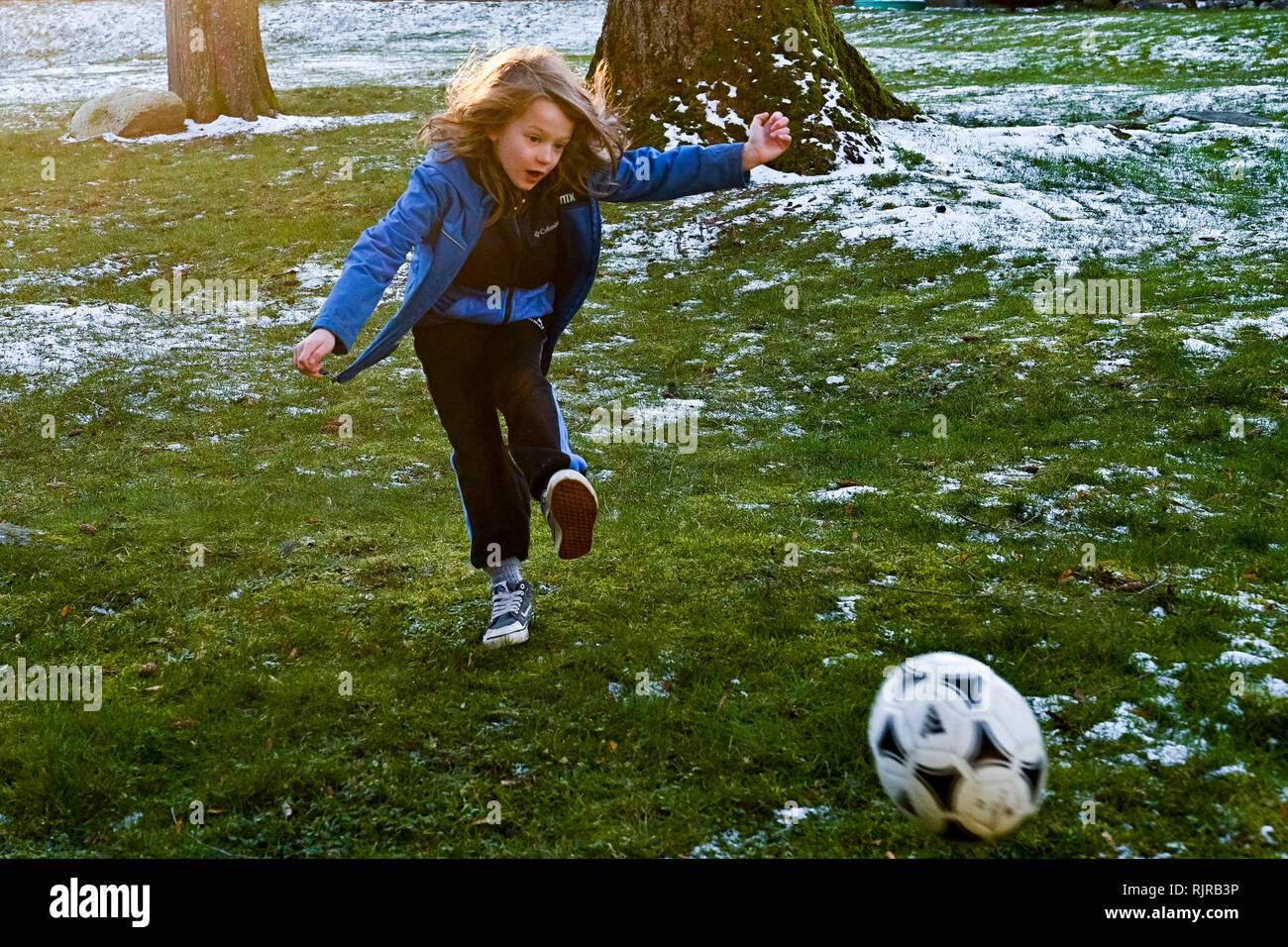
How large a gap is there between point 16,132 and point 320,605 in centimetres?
1471

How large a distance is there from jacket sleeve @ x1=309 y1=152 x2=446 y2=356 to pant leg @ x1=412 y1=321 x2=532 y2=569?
35 centimetres

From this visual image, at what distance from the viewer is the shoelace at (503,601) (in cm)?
440

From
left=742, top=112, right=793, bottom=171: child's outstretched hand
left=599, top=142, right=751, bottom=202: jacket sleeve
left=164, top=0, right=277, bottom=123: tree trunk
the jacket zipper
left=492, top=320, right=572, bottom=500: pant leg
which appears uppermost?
left=164, top=0, right=277, bottom=123: tree trunk

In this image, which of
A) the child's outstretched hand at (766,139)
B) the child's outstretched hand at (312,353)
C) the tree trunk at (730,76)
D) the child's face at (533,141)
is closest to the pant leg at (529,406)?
the child's face at (533,141)

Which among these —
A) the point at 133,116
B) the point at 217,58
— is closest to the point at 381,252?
the point at 217,58

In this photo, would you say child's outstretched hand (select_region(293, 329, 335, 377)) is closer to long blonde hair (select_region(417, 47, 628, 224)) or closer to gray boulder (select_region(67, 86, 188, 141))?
long blonde hair (select_region(417, 47, 628, 224))

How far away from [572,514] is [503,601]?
674 millimetres

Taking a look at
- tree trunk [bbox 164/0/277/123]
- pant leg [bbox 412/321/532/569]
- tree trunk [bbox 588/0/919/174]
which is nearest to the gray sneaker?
pant leg [bbox 412/321/532/569]

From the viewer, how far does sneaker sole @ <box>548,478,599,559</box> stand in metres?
3.90

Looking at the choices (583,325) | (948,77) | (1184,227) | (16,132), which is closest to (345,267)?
(583,325)

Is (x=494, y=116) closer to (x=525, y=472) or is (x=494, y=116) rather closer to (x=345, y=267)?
(x=345, y=267)

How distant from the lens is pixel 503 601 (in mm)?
4422

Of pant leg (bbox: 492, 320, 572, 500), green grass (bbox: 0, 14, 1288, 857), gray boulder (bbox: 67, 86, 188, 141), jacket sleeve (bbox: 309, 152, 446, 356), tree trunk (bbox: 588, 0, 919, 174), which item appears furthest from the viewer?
gray boulder (bbox: 67, 86, 188, 141)

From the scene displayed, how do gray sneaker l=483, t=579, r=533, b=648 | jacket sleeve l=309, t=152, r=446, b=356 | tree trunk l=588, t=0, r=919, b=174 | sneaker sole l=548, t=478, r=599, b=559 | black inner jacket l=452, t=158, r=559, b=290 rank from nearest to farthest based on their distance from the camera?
jacket sleeve l=309, t=152, r=446, b=356 → sneaker sole l=548, t=478, r=599, b=559 → black inner jacket l=452, t=158, r=559, b=290 → gray sneaker l=483, t=579, r=533, b=648 → tree trunk l=588, t=0, r=919, b=174
